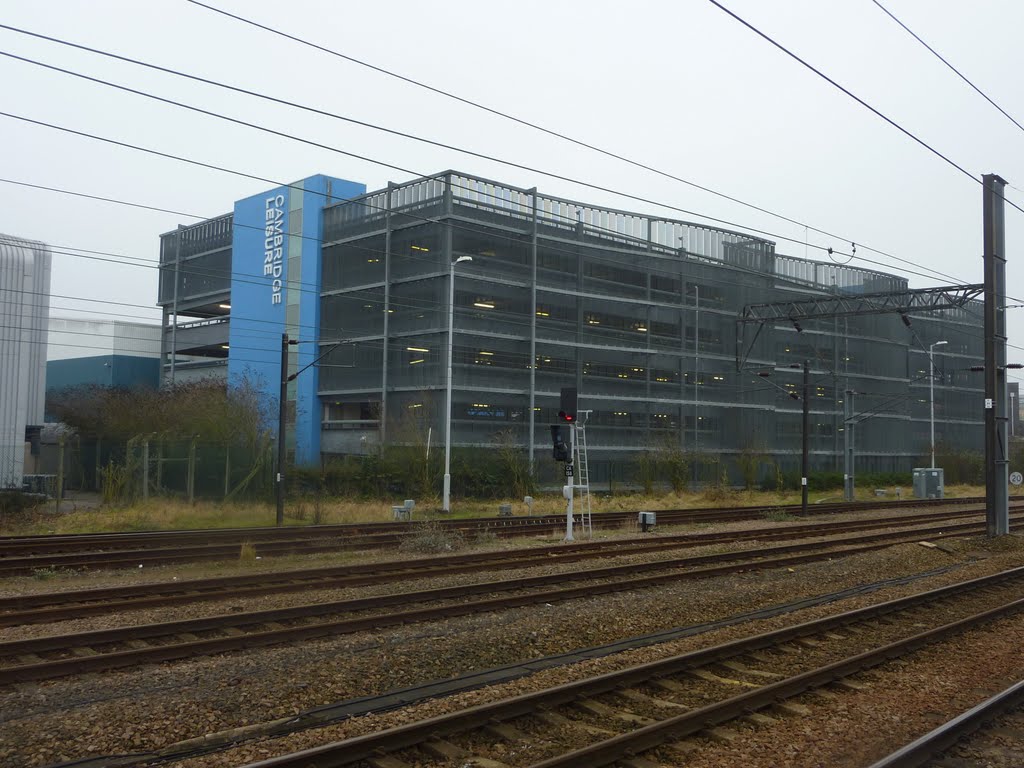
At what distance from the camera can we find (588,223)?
2078 inches

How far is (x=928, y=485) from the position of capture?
159 feet

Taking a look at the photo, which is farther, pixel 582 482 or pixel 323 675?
pixel 582 482

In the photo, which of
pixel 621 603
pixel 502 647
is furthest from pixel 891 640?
pixel 502 647

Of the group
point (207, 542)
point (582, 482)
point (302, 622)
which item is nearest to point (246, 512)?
point (207, 542)

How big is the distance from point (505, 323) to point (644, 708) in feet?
135

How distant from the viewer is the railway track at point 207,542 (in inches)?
691

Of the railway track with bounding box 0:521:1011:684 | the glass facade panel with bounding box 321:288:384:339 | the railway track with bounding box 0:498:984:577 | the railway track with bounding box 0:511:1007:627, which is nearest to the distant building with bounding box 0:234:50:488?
the glass facade panel with bounding box 321:288:384:339

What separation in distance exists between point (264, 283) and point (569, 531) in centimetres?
4234

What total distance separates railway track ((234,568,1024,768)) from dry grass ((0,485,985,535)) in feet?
65.0

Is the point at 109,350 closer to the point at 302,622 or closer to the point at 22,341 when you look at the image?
the point at 22,341

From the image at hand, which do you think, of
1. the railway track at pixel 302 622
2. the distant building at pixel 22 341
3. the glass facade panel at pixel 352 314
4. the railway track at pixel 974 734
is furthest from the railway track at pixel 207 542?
the distant building at pixel 22 341

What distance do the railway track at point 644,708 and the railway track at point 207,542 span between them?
12.2m

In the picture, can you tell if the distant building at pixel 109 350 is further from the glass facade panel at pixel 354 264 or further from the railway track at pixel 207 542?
the railway track at pixel 207 542

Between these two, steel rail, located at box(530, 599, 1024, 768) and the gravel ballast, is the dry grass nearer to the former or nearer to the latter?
the gravel ballast
